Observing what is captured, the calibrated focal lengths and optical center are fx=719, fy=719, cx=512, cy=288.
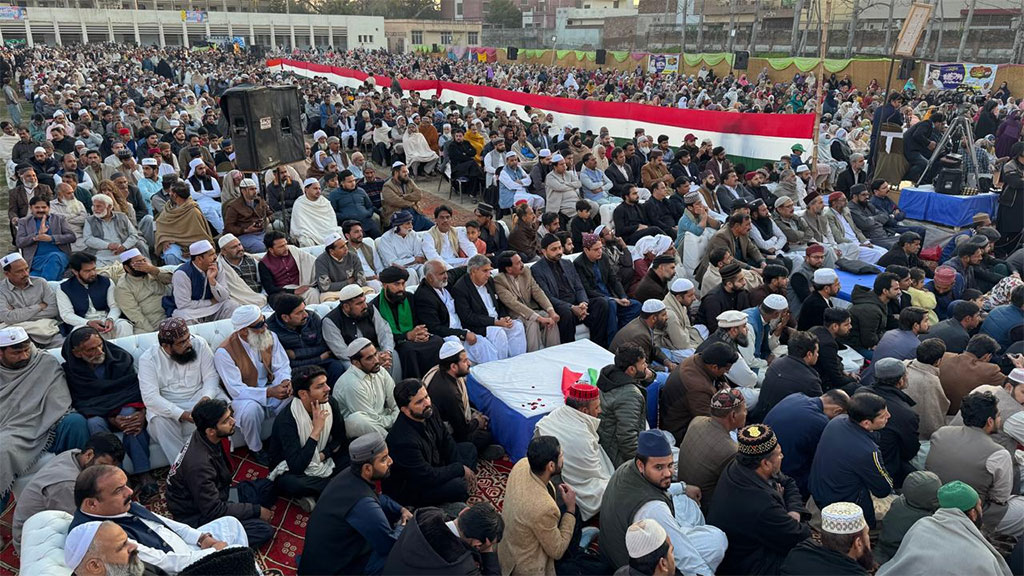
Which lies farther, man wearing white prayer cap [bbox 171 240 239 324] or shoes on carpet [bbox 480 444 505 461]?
man wearing white prayer cap [bbox 171 240 239 324]

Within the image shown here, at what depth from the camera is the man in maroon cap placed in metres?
3.59

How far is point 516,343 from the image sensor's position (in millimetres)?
5438

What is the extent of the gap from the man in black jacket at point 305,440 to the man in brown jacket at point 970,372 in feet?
12.0

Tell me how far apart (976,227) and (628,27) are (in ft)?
138

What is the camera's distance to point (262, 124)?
718 cm

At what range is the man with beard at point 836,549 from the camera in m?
→ 2.70

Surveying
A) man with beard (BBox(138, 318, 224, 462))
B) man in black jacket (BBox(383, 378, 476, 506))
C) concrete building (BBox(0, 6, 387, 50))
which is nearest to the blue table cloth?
man in black jacket (BBox(383, 378, 476, 506))

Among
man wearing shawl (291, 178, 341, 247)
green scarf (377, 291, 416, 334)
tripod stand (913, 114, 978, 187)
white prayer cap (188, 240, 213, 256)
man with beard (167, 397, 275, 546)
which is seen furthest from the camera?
tripod stand (913, 114, 978, 187)

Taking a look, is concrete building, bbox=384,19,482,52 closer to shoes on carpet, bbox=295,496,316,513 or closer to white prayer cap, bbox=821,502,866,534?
shoes on carpet, bbox=295,496,316,513

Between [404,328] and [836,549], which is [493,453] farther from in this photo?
[836,549]

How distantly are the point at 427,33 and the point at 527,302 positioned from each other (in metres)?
64.6

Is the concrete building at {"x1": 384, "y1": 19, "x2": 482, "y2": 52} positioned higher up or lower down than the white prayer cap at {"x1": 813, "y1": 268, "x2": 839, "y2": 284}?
higher up

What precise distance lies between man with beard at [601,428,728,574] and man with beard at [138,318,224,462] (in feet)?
8.05

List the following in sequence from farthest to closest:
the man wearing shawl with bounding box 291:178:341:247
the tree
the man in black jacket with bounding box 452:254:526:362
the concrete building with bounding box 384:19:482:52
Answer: the tree
the concrete building with bounding box 384:19:482:52
the man wearing shawl with bounding box 291:178:341:247
the man in black jacket with bounding box 452:254:526:362
